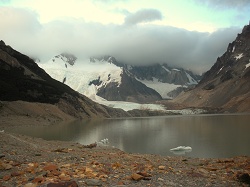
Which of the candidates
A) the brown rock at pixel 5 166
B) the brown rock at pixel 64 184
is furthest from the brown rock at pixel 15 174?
the brown rock at pixel 64 184

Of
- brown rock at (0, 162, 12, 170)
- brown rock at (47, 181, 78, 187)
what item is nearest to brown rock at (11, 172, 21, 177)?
brown rock at (0, 162, 12, 170)

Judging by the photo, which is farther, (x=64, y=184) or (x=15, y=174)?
(x=15, y=174)

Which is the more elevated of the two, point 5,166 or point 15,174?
point 5,166

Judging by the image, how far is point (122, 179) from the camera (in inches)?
653

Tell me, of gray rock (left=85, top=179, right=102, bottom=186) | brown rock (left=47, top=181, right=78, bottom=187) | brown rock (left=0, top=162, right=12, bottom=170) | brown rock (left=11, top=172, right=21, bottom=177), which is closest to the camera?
brown rock (left=47, top=181, right=78, bottom=187)

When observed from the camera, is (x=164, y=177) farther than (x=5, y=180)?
Yes

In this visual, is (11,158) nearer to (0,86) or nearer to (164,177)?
(164,177)

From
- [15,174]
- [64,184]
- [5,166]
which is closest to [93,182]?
[64,184]

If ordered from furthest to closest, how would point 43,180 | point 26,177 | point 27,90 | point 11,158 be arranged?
1. point 27,90
2. point 11,158
3. point 26,177
4. point 43,180

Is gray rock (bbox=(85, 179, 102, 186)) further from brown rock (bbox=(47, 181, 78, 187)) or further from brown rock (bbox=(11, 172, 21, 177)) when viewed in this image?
brown rock (bbox=(11, 172, 21, 177))

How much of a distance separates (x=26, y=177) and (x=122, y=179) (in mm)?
4754

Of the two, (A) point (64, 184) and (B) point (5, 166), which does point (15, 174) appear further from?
(A) point (64, 184)

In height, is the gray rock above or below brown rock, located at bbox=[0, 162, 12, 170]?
below

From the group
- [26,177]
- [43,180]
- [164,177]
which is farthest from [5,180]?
[164,177]
